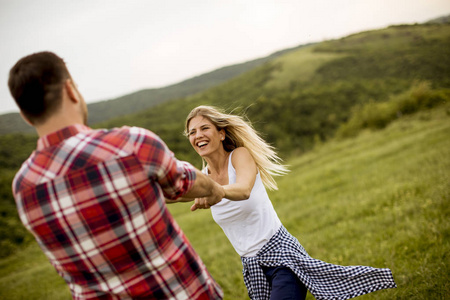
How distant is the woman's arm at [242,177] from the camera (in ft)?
7.54

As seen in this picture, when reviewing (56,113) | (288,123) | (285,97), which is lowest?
(288,123)

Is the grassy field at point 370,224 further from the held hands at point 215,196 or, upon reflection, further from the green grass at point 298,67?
the green grass at point 298,67

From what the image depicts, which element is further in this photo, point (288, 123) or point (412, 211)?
point (288, 123)

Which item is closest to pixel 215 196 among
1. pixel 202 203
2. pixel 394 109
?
pixel 202 203

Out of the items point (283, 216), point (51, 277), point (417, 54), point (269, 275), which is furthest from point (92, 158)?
point (417, 54)

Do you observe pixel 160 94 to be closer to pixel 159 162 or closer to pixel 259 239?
pixel 259 239

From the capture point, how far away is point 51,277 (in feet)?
34.8

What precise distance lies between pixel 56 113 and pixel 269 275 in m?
2.16

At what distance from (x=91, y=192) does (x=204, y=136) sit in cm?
180

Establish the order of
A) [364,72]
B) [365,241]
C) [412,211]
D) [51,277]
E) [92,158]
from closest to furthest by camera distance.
Answer: [92,158] → [365,241] → [412,211] → [51,277] → [364,72]

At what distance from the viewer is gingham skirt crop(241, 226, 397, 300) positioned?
2605 mm

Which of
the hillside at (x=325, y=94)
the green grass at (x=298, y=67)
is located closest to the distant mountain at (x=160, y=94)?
the hillside at (x=325, y=94)

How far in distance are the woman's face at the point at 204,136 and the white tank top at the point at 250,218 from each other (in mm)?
309

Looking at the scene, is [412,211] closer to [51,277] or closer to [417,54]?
[51,277]
